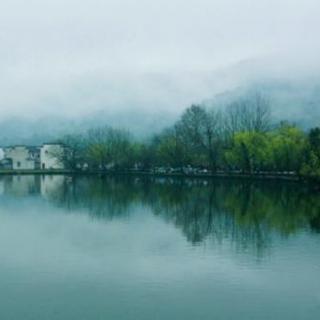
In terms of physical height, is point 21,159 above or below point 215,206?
above

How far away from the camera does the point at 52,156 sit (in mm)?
62562

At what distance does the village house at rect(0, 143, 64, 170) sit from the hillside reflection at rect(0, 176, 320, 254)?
92.2 feet

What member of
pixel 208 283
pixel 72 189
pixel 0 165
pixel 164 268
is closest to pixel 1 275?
pixel 164 268

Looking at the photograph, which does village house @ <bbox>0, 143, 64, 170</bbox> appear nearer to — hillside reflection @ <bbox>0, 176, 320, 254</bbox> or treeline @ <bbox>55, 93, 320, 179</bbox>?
treeline @ <bbox>55, 93, 320, 179</bbox>

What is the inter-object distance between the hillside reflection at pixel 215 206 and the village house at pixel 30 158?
92.2 feet

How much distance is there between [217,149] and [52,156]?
22.6 meters

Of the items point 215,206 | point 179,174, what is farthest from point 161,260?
point 179,174

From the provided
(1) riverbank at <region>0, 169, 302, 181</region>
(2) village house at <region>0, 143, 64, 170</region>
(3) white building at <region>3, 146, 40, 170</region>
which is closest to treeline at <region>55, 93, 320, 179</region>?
(1) riverbank at <region>0, 169, 302, 181</region>

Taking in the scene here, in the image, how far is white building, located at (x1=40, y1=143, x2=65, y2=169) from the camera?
60969mm

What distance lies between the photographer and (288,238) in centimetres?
1703

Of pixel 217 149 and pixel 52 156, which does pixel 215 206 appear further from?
pixel 52 156

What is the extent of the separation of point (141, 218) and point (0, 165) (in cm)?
4885

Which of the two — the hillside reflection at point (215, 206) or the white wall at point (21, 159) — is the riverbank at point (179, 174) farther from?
the white wall at point (21, 159)

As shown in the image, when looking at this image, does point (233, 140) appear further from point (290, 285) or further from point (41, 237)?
point (290, 285)
